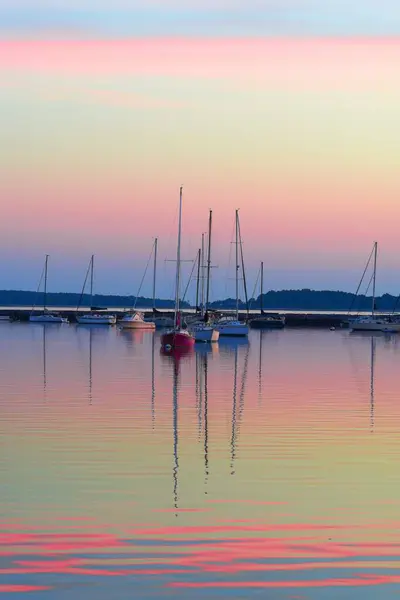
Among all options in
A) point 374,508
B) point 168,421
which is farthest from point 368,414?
point 374,508

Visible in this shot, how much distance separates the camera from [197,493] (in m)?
18.4

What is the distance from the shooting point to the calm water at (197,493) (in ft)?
43.1

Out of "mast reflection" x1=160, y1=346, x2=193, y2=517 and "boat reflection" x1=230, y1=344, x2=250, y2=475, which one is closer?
"mast reflection" x1=160, y1=346, x2=193, y2=517

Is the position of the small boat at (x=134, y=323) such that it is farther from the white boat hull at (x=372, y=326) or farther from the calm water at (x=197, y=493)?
the calm water at (x=197, y=493)

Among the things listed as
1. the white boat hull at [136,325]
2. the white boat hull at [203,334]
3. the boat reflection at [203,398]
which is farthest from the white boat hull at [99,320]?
the boat reflection at [203,398]

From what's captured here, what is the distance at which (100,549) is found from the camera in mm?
14320

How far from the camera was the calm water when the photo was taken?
13.1 meters

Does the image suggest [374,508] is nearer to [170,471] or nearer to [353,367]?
[170,471]

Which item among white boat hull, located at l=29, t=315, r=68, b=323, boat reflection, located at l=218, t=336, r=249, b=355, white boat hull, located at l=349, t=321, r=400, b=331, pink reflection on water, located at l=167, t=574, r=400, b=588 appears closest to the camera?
pink reflection on water, located at l=167, t=574, r=400, b=588

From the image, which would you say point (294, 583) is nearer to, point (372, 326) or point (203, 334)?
point (203, 334)

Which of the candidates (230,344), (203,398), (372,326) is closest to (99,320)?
(372,326)

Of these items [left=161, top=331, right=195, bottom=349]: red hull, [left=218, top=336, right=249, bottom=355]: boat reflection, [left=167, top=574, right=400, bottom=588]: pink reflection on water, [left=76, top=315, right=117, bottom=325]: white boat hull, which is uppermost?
[left=76, top=315, right=117, bottom=325]: white boat hull

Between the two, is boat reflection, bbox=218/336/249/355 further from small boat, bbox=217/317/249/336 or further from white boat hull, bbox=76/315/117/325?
white boat hull, bbox=76/315/117/325

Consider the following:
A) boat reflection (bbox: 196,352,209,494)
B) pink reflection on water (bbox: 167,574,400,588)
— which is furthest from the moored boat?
pink reflection on water (bbox: 167,574,400,588)
